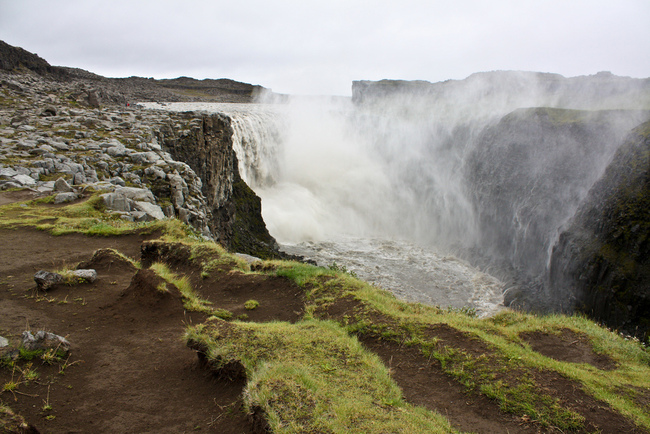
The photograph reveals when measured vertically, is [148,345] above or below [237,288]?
above

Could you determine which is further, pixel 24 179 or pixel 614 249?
pixel 614 249

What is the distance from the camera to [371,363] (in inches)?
213

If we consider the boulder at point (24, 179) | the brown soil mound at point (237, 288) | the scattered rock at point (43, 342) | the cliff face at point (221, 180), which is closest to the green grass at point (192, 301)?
the brown soil mound at point (237, 288)

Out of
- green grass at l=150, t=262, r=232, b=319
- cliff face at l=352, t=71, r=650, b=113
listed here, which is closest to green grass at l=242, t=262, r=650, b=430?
green grass at l=150, t=262, r=232, b=319

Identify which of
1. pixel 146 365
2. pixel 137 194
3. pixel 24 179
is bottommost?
pixel 146 365

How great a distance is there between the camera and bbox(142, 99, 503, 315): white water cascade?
27.2 metres

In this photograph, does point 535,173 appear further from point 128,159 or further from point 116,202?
point 116,202

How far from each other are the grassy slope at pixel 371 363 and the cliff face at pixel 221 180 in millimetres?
14330

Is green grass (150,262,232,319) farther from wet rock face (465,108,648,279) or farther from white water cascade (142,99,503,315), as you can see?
wet rock face (465,108,648,279)

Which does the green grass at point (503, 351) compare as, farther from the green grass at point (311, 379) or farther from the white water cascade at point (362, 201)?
the white water cascade at point (362, 201)

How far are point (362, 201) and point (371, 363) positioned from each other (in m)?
36.6

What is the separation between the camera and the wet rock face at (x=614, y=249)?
17031mm

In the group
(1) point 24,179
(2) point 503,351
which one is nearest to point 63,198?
(1) point 24,179

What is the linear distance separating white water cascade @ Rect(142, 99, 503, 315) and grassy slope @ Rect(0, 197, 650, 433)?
16.0 metres
